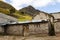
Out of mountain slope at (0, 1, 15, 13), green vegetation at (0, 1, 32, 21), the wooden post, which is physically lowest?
the wooden post

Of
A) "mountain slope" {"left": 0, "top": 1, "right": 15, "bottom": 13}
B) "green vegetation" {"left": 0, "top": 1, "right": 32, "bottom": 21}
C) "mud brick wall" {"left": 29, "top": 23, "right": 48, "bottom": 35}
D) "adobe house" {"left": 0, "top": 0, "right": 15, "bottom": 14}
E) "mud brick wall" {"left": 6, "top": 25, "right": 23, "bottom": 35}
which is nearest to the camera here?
"mud brick wall" {"left": 29, "top": 23, "right": 48, "bottom": 35}

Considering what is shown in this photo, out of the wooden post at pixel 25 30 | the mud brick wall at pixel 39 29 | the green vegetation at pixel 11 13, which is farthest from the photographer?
the green vegetation at pixel 11 13

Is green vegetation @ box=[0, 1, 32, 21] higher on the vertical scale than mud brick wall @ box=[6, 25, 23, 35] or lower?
higher

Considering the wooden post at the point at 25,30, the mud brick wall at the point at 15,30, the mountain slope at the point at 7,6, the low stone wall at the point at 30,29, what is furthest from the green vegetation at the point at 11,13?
the wooden post at the point at 25,30

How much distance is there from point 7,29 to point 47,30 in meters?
5.59

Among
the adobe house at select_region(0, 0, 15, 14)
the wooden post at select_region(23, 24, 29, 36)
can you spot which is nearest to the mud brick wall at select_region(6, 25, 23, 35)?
the wooden post at select_region(23, 24, 29, 36)

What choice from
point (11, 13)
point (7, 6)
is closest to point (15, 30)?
point (11, 13)

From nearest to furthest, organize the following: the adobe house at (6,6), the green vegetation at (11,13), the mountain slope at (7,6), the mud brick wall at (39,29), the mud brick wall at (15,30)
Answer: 1. the mud brick wall at (39,29)
2. the mud brick wall at (15,30)
3. the green vegetation at (11,13)
4. the mountain slope at (7,6)
5. the adobe house at (6,6)

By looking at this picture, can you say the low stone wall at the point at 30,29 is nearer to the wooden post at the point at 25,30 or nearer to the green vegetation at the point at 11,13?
the wooden post at the point at 25,30

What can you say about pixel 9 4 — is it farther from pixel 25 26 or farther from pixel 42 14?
pixel 25 26

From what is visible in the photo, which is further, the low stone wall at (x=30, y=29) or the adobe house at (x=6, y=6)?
the adobe house at (x=6, y=6)

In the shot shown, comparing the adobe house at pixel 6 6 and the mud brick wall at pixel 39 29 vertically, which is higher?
the adobe house at pixel 6 6

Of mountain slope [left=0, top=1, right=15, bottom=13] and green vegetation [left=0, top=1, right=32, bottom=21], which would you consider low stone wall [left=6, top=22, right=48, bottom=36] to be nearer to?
Result: green vegetation [left=0, top=1, right=32, bottom=21]

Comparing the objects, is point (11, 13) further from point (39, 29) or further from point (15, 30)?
point (39, 29)
